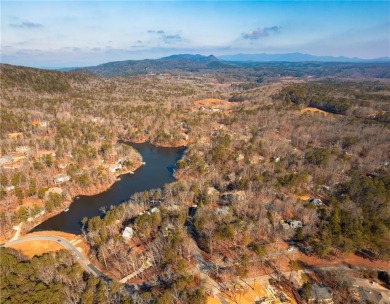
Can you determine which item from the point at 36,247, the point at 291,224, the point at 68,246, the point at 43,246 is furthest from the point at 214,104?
the point at 36,247

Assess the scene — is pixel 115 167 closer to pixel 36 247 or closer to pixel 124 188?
pixel 124 188

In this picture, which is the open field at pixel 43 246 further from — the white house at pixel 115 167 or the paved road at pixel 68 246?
the white house at pixel 115 167

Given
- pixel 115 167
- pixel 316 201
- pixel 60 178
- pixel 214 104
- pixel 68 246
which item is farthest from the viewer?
pixel 214 104

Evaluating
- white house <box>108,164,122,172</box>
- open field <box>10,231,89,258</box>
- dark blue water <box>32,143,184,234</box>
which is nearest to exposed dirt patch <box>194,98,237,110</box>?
dark blue water <box>32,143,184,234</box>

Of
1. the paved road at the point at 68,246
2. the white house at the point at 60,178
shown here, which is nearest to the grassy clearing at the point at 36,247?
the paved road at the point at 68,246

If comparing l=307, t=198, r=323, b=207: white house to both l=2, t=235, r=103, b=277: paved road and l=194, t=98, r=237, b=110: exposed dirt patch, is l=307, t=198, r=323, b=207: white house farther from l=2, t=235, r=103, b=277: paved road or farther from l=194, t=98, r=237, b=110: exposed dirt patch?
l=194, t=98, r=237, b=110: exposed dirt patch

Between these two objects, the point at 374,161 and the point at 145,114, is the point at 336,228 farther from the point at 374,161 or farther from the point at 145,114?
the point at 145,114
